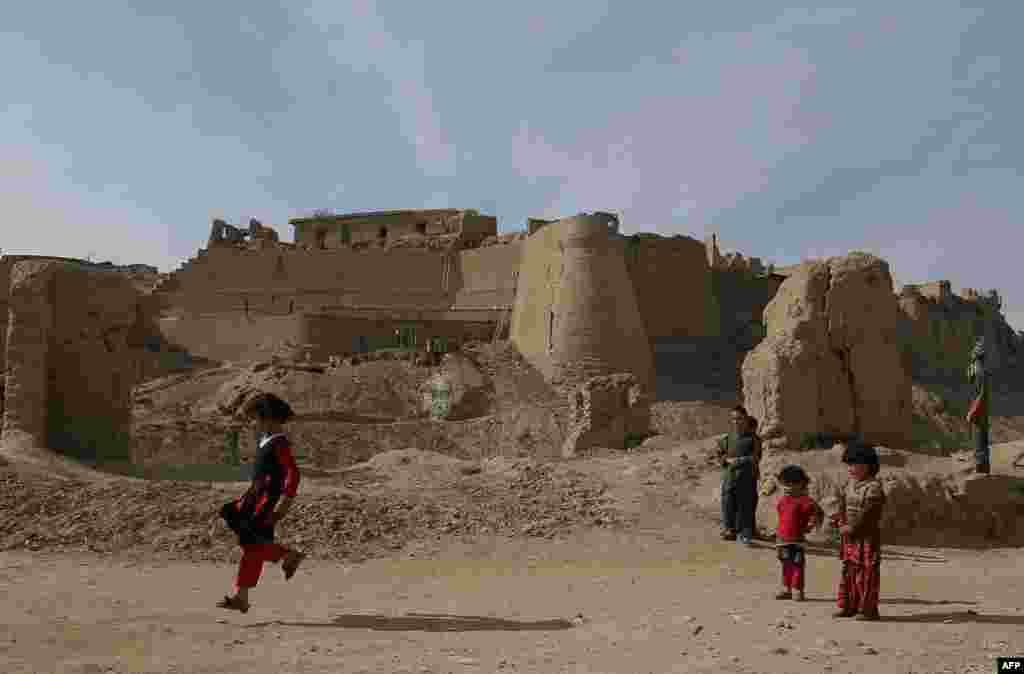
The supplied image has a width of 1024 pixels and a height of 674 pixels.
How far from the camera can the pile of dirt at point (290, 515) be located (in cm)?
827

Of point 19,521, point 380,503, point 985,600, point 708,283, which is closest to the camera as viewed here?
point 985,600

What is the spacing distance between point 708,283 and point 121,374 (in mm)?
30176

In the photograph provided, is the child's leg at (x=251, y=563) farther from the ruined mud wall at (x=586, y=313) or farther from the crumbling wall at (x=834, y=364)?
the ruined mud wall at (x=586, y=313)

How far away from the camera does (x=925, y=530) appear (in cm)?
913

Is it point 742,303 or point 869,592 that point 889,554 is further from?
point 742,303

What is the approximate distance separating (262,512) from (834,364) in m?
7.48

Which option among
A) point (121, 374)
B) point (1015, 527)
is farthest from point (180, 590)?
point (1015, 527)

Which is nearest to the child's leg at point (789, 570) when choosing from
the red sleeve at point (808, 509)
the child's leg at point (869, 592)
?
the red sleeve at point (808, 509)

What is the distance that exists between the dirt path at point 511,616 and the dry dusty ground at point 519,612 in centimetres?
2

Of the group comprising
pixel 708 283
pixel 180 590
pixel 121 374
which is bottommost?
pixel 180 590

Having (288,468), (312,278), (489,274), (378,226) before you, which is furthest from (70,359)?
(378,226)

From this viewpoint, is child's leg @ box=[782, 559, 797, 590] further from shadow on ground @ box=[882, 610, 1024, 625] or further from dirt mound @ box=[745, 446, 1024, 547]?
dirt mound @ box=[745, 446, 1024, 547]

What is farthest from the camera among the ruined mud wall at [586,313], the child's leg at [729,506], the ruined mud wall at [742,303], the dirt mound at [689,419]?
the ruined mud wall at [742,303]

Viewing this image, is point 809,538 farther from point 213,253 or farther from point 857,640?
point 213,253
